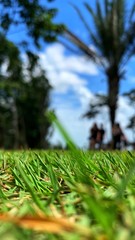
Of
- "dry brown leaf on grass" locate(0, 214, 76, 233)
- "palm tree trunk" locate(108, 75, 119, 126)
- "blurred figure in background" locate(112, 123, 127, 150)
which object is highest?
"palm tree trunk" locate(108, 75, 119, 126)

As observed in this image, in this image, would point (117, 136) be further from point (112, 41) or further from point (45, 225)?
point (45, 225)

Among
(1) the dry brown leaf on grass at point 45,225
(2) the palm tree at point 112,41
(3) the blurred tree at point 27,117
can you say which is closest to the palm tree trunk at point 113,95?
(2) the palm tree at point 112,41

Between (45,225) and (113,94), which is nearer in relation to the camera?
(45,225)

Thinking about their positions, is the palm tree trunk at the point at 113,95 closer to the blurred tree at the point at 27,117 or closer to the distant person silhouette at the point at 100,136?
the distant person silhouette at the point at 100,136

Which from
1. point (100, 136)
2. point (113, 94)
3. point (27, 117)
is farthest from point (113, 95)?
point (27, 117)

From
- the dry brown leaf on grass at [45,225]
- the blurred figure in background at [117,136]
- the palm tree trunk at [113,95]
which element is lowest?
the dry brown leaf on grass at [45,225]

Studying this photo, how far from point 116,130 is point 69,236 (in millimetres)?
18388

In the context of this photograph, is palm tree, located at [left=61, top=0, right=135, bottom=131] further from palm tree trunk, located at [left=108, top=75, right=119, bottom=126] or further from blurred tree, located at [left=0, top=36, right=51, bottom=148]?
blurred tree, located at [left=0, top=36, right=51, bottom=148]

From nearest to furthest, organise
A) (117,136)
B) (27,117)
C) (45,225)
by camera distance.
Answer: (45,225) → (117,136) → (27,117)

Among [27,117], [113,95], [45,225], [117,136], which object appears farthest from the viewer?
[27,117]

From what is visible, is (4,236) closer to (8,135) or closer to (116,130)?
(116,130)

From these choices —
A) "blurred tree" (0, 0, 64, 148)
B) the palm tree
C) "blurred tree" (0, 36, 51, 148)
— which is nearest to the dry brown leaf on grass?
"blurred tree" (0, 0, 64, 148)

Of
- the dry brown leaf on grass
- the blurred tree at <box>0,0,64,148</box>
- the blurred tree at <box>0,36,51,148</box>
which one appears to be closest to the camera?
the dry brown leaf on grass

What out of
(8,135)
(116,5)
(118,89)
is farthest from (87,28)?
(8,135)
